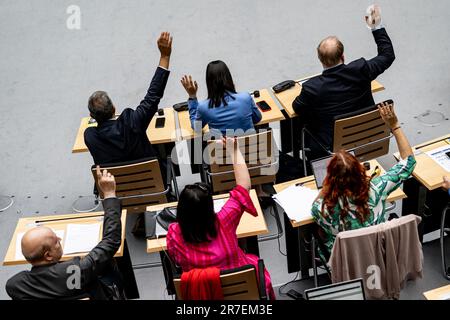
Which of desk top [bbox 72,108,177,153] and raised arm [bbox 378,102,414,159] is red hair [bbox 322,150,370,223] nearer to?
raised arm [bbox 378,102,414,159]

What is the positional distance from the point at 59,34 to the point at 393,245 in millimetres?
5581

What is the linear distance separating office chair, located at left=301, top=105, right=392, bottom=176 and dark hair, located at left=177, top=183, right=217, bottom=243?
153 cm

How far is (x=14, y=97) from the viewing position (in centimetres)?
668

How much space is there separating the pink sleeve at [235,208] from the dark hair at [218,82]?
124 cm

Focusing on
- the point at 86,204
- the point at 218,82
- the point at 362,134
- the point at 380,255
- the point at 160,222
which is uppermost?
the point at 218,82

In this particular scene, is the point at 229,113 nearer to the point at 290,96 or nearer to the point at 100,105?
the point at 290,96

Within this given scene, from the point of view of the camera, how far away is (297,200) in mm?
3854

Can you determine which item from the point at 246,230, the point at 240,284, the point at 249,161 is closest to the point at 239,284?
the point at 240,284

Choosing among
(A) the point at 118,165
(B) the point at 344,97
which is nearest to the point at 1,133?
(A) the point at 118,165

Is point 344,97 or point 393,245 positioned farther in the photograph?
point 344,97

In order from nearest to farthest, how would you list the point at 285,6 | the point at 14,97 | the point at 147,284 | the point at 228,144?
the point at 228,144, the point at 147,284, the point at 14,97, the point at 285,6

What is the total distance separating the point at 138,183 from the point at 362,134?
5.49 feet

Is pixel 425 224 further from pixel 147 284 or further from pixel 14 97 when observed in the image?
pixel 14 97

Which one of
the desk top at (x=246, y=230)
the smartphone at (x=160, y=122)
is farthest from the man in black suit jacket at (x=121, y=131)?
the desk top at (x=246, y=230)
